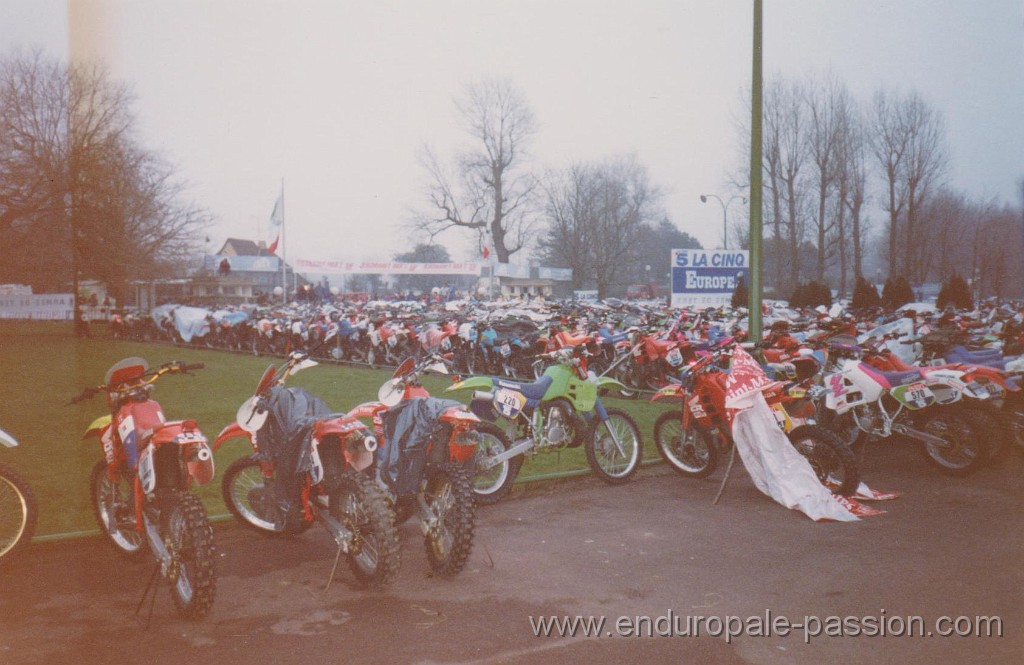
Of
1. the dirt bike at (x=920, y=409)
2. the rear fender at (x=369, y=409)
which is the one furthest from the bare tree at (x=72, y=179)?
the dirt bike at (x=920, y=409)

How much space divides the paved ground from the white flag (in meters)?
2.72

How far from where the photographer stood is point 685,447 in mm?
6926

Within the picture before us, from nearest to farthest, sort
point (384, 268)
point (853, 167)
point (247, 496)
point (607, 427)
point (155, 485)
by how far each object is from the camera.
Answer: point (155, 485)
point (247, 496)
point (607, 427)
point (384, 268)
point (853, 167)

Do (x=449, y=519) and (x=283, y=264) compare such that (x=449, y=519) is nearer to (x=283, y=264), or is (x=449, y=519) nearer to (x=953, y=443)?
(x=283, y=264)

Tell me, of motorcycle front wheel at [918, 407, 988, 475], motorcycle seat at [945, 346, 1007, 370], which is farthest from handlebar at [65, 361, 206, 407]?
motorcycle seat at [945, 346, 1007, 370]

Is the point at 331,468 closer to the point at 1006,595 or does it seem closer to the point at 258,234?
the point at 258,234

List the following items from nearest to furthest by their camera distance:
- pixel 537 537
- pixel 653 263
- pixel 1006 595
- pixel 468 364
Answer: pixel 1006 595, pixel 537 537, pixel 653 263, pixel 468 364

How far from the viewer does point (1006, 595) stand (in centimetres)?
408

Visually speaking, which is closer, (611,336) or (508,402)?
(508,402)

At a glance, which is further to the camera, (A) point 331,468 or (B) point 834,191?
(B) point 834,191

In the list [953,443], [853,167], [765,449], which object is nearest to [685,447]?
[765,449]

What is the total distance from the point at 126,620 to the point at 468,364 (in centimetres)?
746

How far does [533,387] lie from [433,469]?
2074 millimetres

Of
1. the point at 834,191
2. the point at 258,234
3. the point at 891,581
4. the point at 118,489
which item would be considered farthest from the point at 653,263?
the point at 118,489
